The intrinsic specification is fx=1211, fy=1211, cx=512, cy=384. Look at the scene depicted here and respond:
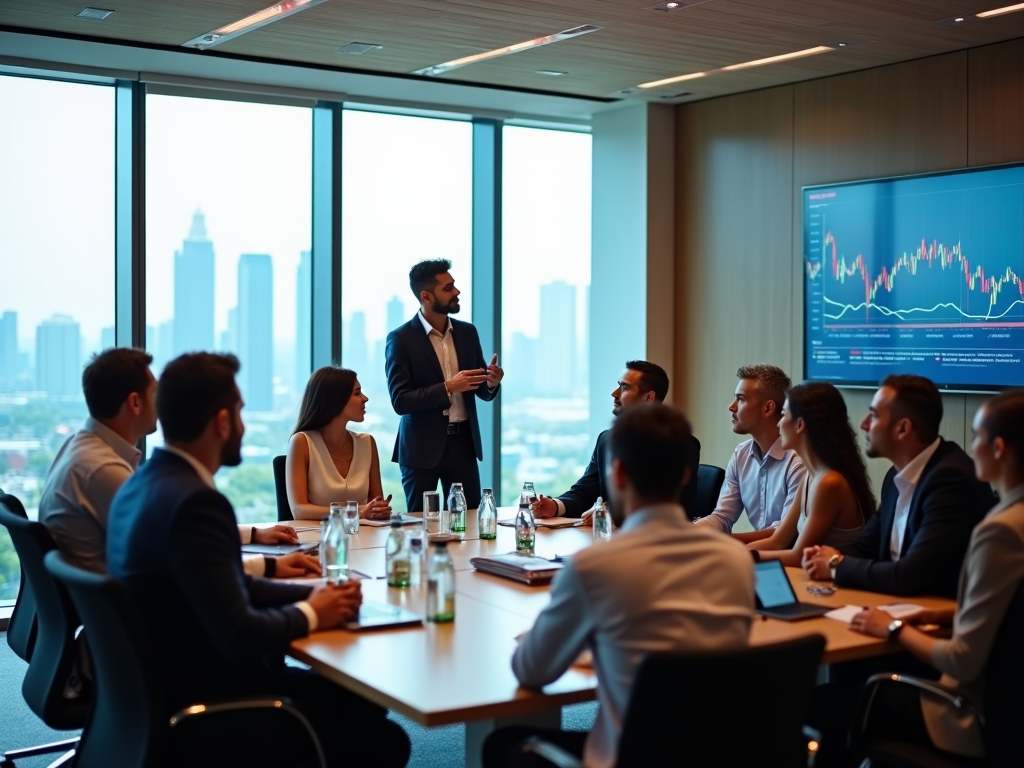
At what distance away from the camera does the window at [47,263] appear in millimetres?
6711

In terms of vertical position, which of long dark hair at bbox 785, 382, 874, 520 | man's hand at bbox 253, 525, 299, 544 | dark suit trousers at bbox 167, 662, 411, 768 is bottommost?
dark suit trousers at bbox 167, 662, 411, 768

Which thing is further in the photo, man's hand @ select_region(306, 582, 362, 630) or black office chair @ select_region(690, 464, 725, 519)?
black office chair @ select_region(690, 464, 725, 519)

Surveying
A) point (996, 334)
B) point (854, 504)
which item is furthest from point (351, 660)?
point (996, 334)

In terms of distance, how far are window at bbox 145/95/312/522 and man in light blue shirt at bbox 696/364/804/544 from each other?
355cm

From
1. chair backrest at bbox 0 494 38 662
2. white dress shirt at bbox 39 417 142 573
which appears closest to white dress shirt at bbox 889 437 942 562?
white dress shirt at bbox 39 417 142 573

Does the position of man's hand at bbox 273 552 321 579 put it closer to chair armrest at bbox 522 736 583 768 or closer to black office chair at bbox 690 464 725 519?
chair armrest at bbox 522 736 583 768

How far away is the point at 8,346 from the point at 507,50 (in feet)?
10.5

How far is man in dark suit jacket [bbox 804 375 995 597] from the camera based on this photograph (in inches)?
133

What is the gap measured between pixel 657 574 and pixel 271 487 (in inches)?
218

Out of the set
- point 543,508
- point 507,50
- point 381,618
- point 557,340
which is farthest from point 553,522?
point 557,340

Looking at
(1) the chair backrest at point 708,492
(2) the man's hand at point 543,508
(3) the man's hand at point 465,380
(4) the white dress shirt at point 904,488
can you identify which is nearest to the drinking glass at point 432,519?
(2) the man's hand at point 543,508

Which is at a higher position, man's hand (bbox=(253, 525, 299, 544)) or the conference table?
man's hand (bbox=(253, 525, 299, 544))

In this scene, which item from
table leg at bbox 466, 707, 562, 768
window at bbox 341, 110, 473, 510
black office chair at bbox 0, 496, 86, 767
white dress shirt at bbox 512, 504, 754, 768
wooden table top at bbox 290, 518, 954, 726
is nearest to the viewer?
white dress shirt at bbox 512, 504, 754, 768

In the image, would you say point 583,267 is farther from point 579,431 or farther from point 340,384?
point 340,384
